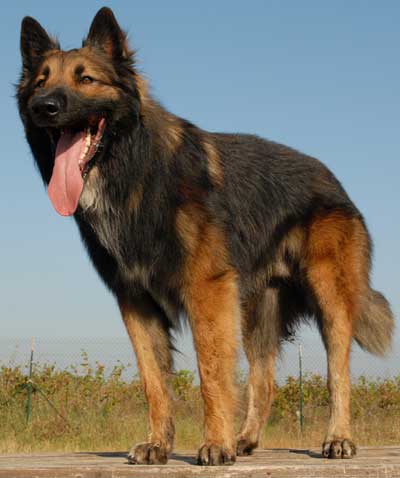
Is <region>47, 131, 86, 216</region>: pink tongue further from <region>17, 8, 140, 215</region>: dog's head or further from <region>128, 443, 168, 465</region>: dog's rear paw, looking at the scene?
<region>128, 443, 168, 465</region>: dog's rear paw

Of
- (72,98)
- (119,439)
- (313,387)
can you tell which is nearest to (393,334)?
(72,98)

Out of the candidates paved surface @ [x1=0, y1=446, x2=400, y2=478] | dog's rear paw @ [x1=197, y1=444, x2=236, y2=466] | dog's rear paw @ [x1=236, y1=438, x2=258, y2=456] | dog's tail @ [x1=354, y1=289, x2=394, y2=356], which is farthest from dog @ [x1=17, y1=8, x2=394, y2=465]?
dog's rear paw @ [x1=236, y1=438, x2=258, y2=456]

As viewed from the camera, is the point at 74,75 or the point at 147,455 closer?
the point at 74,75

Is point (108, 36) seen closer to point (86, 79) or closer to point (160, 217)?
point (86, 79)

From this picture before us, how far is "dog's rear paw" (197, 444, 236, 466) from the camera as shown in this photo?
13.3 feet

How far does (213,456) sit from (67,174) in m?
1.84

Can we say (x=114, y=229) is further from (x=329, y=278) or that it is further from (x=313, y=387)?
(x=313, y=387)

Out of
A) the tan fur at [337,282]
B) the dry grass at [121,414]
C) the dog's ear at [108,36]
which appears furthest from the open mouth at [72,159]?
the dry grass at [121,414]

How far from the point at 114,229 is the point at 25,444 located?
23.0 ft

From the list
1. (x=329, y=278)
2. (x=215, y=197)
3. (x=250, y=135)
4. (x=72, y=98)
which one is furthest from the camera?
(x=250, y=135)

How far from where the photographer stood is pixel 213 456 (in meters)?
4.04

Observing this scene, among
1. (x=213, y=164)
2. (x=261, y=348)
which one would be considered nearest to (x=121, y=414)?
(x=261, y=348)

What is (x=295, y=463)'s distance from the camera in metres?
4.26

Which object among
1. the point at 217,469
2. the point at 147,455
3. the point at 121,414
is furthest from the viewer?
the point at 121,414
